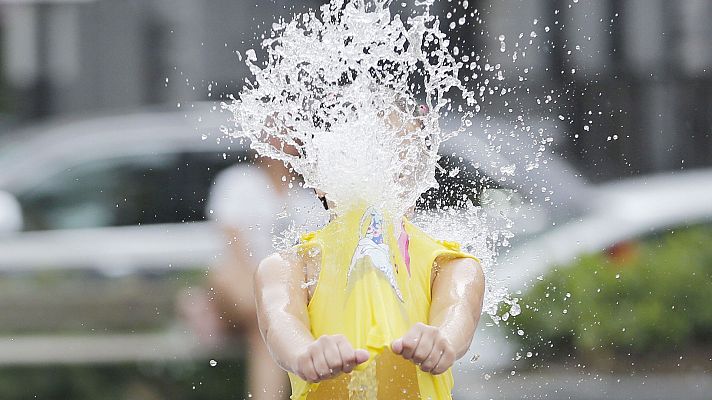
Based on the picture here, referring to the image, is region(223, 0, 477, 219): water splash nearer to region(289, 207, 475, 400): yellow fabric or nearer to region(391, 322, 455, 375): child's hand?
region(289, 207, 475, 400): yellow fabric

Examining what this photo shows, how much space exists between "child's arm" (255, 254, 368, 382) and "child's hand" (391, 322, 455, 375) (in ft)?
0.26

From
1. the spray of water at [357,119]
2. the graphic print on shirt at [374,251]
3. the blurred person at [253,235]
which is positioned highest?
the spray of water at [357,119]

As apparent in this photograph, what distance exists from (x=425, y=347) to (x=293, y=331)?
1.03 ft

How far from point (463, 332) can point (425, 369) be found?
0.19 m

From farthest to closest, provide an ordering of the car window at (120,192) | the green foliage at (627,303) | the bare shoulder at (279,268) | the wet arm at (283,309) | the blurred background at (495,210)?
the car window at (120,192) → the green foliage at (627,303) → the blurred background at (495,210) → the bare shoulder at (279,268) → the wet arm at (283,309)

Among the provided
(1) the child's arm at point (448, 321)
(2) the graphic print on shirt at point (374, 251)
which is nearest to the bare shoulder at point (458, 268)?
(1) the child's arm at point (448, 321)

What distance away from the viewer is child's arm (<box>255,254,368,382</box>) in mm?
2201

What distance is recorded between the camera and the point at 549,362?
6602 mm

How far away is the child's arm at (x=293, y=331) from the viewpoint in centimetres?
220

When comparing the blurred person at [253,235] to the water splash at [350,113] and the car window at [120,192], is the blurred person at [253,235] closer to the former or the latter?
the water splash at [350,113]

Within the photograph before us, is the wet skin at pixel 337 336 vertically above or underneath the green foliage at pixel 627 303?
above

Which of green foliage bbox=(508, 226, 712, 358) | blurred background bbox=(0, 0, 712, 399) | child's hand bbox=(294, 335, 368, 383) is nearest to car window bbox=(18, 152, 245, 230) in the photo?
blurred background bbox=(0, 0, 712, 399)

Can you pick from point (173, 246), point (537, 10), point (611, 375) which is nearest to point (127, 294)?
point (173, 246)

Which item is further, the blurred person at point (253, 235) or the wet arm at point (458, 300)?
the blurred person at point (253, 235)
